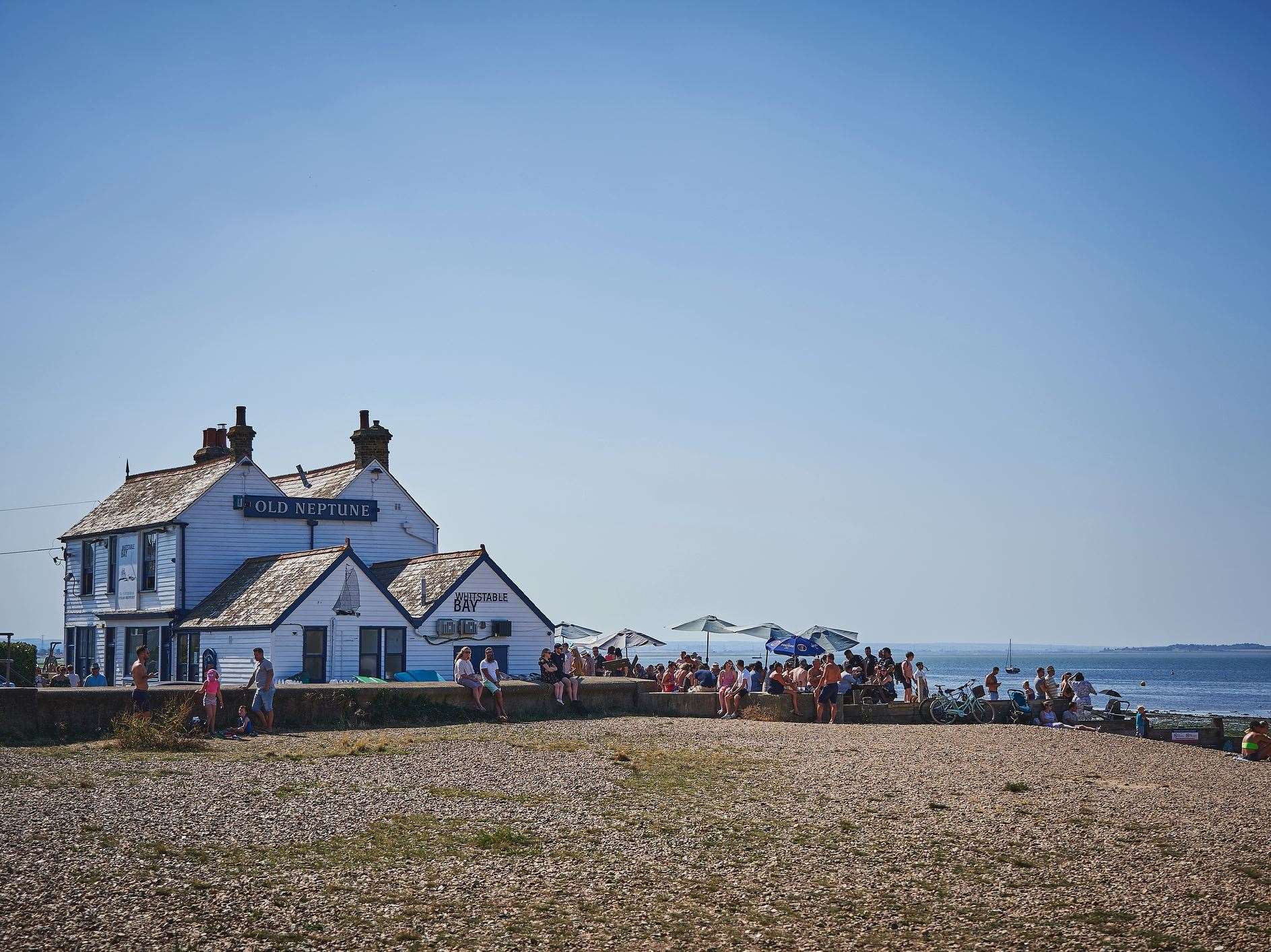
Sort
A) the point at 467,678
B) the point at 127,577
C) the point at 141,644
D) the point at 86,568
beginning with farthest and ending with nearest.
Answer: the point at 86,568 → the point at 127,577 → the point at 141,644 → the point at 467,678

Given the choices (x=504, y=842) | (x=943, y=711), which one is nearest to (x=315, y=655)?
(x=943, y=711)

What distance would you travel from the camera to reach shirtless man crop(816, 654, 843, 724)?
30.2 m

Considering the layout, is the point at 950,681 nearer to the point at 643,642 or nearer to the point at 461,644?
the point at 643,642

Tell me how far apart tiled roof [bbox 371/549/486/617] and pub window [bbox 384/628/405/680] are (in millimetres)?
726

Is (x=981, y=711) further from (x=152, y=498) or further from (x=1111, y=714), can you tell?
(x=152, y=498)

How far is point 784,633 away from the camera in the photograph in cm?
4362

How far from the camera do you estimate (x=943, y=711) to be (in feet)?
101

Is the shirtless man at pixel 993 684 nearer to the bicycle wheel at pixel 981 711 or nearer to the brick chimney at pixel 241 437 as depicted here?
the bicycle wheel at pixel 981 711

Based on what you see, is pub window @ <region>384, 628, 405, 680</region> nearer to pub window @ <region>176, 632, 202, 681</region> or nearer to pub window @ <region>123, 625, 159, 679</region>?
pub window @ <region>176, 632, 202, 681</region>

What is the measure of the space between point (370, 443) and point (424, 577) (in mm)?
6545

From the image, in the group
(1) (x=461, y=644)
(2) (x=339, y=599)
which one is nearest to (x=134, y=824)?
(2) (x=339, y=599)

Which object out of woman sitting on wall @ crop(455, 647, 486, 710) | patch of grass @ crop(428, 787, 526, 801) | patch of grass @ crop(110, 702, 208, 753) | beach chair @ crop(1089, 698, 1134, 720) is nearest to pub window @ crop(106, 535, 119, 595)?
woman sitting on wall @ crop(455, 647, 486, 710)

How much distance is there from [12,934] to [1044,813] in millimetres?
11659

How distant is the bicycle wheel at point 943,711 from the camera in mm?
30766
